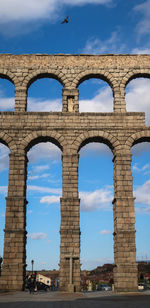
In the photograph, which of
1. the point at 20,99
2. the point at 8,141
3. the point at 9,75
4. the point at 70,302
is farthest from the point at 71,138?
the point at 70,302

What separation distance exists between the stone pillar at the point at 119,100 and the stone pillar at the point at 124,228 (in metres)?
3.34

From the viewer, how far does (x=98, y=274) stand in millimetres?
78688

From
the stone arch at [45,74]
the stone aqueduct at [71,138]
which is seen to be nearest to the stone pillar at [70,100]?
the stone aqueduct at [71,138]

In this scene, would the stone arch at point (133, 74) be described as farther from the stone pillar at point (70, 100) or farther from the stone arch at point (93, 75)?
the stone pillar at point (70, 100)

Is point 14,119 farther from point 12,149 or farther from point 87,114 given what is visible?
point 87,114

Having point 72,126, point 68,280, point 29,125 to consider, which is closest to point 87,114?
point 72,126

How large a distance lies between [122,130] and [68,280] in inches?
405

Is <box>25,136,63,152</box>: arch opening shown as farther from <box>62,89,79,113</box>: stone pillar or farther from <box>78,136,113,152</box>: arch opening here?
<box>62,89,79,113</box>: stone pillar

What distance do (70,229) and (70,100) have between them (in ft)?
29.9

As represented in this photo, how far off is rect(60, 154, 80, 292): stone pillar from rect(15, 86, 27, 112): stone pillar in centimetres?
468

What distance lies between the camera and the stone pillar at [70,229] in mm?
→ 20156

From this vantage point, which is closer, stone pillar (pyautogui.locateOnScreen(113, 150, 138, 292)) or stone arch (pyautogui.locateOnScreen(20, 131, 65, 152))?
stone pillar (pyautogui.locateOnScreen(113, 150, 138, 292))

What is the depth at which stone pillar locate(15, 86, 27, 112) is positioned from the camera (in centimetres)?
2403

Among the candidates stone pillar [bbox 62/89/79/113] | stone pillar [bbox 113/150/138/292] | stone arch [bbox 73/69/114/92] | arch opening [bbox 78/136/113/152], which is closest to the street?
stone pillar [bbox 113/150/138/292]
